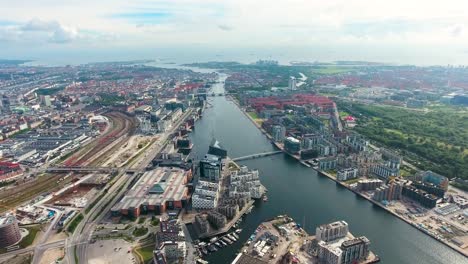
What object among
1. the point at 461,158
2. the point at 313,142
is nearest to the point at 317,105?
the point at 313,142

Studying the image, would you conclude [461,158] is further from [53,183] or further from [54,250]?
[53,183]

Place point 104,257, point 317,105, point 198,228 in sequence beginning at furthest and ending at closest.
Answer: point 317,105, point 198,228, point 104,257

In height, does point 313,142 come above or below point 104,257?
above

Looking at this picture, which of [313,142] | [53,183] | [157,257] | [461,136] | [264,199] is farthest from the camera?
[461,136]

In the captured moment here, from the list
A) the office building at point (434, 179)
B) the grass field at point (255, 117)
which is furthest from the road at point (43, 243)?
the grass field at point (255, 117)

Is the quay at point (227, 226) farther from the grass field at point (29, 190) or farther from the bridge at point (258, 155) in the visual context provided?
the grass field at point (29, 190)

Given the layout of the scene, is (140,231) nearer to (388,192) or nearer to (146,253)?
(146,253)

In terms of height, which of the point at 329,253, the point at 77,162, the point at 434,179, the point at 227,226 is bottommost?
the point at 227,226

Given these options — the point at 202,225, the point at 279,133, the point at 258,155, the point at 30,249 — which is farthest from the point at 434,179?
the point at 30,249

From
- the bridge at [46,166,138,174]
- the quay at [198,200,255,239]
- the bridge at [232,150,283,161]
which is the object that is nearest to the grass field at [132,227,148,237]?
the quay at [198,200,255,239]
